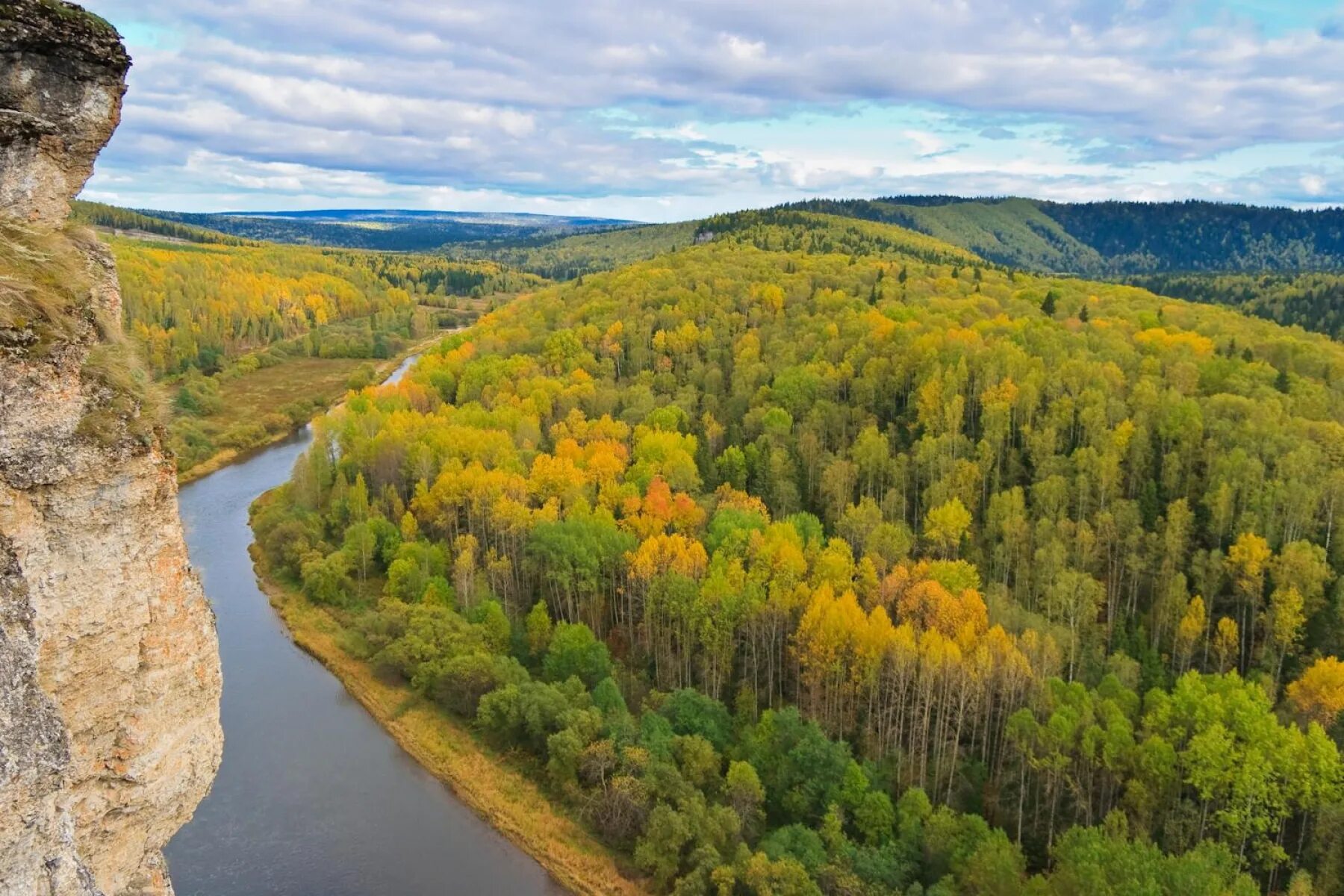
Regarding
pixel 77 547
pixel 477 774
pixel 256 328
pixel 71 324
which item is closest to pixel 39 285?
pixel 71 324

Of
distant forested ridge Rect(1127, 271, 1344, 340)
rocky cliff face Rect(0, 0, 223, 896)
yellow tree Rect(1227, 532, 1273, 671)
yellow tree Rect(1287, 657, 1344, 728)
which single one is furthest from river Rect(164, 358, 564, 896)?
distant forested ridge Rect(1127, 271, 1344, 340)

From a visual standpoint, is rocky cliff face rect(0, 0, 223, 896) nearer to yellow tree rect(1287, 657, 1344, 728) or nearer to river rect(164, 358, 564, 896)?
river rect(164, 358, 564, 896)

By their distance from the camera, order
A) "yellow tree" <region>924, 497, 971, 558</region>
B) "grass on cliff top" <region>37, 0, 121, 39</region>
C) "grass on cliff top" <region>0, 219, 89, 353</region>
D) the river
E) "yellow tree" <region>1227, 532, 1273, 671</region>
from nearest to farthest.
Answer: "grass on cliff top" <region>0, 219, 89, 353</region> → "grass on cliff top" <region>37, 0, 121, 39</region> → the river → "yellow tree" <region>1227, 532, 1273, 671</region> → "yellow tree" <region>924, 497, 971, 558</region>

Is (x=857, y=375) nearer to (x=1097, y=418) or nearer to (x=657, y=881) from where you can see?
(x=1097, y=418)

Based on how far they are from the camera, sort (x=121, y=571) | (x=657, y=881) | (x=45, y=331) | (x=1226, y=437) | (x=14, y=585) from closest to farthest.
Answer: (x=14, y=585), (x=45, y=331), (x=121, y=571), (x=657, y=881), (x=1226, y=437)

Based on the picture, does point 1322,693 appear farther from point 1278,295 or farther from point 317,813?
point 1278,295

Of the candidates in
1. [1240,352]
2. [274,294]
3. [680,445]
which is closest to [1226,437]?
[1240,352]
